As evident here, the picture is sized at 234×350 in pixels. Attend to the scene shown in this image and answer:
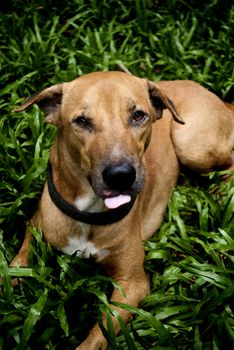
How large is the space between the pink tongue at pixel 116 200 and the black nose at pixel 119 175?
133mm

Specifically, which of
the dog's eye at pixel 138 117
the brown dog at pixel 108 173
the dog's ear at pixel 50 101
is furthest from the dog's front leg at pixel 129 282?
the dog's ear at pixel 50 101

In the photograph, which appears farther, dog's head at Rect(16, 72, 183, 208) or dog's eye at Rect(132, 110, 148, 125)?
dog's eye at Rect(132, 110, 148, 125)

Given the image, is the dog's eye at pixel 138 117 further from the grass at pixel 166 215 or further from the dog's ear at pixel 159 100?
the grass at pixel 166 215

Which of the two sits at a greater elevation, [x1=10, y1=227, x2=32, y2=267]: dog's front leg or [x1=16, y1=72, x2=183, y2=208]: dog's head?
[x1=16, y1=72, x2=183, y2=208]: dog's head

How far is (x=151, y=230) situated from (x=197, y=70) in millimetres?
2364

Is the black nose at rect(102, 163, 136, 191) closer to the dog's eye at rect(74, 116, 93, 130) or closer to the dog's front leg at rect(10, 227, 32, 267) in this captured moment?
the dog's eye at rect(74, 116, 93, 130)

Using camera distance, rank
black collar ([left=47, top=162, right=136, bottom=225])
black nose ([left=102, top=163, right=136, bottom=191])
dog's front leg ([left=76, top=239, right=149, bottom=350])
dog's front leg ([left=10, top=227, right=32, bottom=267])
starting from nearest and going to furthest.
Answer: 1. black nose ([left=102, top=163, right=136, bottom=191])
2. black collar ([left=47, top=162, right=136, bottom=225])
3. dog's front leg ([left=76, top=239, right=149, bottom=350])
4. dog's front leg ([left=10, top=227, right=32, bottom=267])

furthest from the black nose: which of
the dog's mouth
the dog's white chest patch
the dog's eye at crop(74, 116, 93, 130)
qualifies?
the dog's white chest patch

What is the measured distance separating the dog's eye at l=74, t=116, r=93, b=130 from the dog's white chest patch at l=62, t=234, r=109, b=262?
32.6 inches

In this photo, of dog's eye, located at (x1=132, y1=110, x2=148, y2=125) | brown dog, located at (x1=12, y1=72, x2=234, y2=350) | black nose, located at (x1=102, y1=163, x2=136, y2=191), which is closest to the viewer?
black nose, located at (x1=102, y1=163, x2=136, y2=191)

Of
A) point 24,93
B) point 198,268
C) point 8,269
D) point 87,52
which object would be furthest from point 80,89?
point 87,52

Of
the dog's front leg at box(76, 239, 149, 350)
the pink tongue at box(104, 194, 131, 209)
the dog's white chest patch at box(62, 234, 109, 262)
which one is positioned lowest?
the dog's front leg at box(76, 239, 149, 350)

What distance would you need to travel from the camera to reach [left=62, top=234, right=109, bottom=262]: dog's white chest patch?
11.8 feet

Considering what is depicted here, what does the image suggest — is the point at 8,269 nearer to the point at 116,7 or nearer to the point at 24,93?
the point at 24,93
